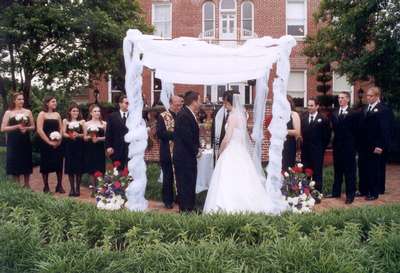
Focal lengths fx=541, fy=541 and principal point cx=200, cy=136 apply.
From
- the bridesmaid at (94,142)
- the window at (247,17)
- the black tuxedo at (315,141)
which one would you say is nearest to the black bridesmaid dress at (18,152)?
the bridesmaid at (94,142)

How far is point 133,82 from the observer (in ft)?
29.0

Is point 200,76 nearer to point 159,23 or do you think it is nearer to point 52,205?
point 52,205

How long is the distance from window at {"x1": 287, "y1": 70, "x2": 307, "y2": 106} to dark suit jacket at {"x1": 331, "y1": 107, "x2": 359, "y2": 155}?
1955 cm

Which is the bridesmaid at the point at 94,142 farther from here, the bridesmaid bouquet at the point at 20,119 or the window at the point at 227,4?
the window at the point at 227,4

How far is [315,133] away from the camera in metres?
10.4

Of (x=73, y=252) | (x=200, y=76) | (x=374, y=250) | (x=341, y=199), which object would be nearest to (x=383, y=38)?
(x=341, y=199)

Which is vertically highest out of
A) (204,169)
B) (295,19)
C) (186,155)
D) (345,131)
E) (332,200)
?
(295,19)

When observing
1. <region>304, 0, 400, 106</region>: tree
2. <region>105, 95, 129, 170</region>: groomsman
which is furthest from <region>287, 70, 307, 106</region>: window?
<region>105, 95, 129, 170</region>: groomsman

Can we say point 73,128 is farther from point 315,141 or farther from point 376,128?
point 376,128

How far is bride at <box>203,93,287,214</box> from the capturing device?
8664 mm

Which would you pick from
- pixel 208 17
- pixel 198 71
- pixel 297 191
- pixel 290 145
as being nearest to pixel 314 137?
pixel 290 145

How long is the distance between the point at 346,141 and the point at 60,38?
10.7 meters

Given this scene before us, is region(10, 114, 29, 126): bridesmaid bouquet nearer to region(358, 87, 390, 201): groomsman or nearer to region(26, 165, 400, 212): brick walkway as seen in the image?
region(26, 165, 400, 212): brick walkway

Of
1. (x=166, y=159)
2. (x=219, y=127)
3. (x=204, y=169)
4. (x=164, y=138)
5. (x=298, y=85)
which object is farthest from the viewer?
(x=298, y=85)
